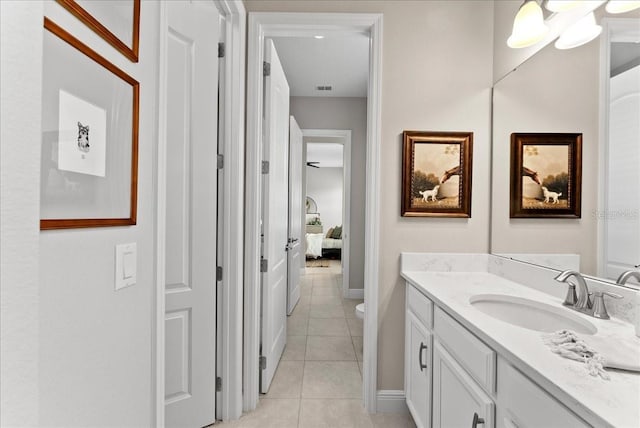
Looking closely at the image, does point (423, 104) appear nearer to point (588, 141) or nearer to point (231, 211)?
point (588, 141)

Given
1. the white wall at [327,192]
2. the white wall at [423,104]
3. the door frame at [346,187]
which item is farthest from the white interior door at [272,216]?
the white wall at [327,192]

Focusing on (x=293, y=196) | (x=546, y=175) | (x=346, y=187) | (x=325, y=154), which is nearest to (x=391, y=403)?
(x=546, y=175)

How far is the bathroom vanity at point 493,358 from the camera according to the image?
74 cm

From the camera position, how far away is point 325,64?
3.53 m

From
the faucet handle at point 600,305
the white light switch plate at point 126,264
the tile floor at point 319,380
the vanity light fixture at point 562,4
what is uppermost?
the vanity light fixture at point 562,4

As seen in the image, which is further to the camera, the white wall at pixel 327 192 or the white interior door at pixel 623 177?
the white wall at pixel 327 192

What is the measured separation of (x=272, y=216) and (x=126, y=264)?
1394mm

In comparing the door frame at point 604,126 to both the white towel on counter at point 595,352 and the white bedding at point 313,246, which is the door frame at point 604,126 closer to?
the white towel on counter at point 595,352

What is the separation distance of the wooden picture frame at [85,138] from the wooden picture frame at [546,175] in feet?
5.96

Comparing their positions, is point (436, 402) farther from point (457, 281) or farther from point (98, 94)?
point (98, 94)

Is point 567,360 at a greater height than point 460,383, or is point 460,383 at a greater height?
point 567,360

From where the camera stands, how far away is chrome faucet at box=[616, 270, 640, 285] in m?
1.15

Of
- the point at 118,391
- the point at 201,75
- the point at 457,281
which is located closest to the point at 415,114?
the point at 457,281

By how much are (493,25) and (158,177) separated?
2.24m
